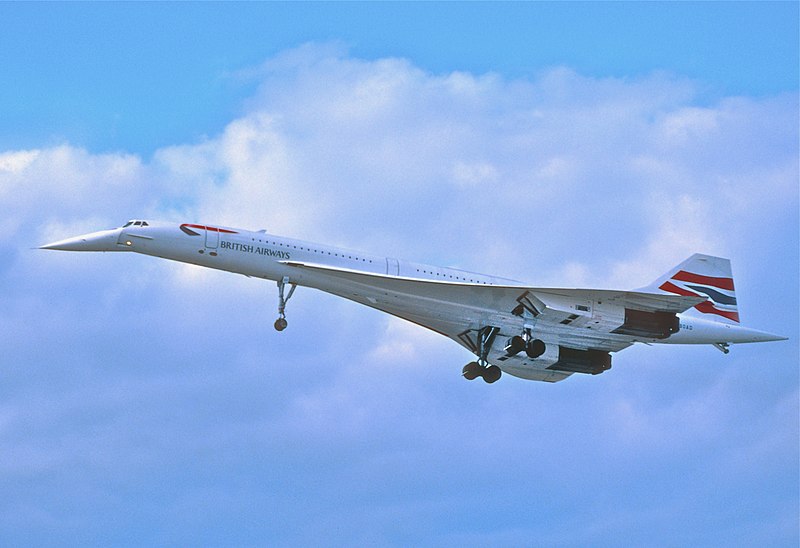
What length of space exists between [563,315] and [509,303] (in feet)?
4.73

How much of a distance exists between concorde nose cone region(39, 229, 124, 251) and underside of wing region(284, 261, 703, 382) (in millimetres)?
4255

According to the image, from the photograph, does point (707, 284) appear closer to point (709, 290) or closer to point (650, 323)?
point (709, 290)

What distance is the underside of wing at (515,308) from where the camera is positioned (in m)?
34.3

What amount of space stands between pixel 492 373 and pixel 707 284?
6.54 m

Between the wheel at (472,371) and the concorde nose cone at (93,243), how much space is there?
1075 centimetres

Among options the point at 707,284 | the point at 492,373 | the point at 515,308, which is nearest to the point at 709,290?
the point at 707,284

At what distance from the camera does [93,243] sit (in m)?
32.5

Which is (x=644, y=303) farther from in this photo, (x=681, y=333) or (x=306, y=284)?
(x=306, y=284)

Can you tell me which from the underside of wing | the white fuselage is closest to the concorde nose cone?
the white fuselage

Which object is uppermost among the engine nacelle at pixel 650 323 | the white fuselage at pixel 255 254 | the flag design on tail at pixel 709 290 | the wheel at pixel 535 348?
the flag design on tail at pixel 709 290

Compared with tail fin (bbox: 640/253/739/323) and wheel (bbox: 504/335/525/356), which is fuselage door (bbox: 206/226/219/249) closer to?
wheel (bbox: 504/335/525/356)

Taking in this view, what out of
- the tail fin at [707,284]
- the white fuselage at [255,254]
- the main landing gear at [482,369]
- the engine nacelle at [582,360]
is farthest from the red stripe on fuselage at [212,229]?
the tail fin at [707,284]

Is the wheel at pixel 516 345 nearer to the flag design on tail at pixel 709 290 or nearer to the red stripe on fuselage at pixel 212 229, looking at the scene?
the flag design on tail at pixel 709 290

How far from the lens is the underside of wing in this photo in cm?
3434
